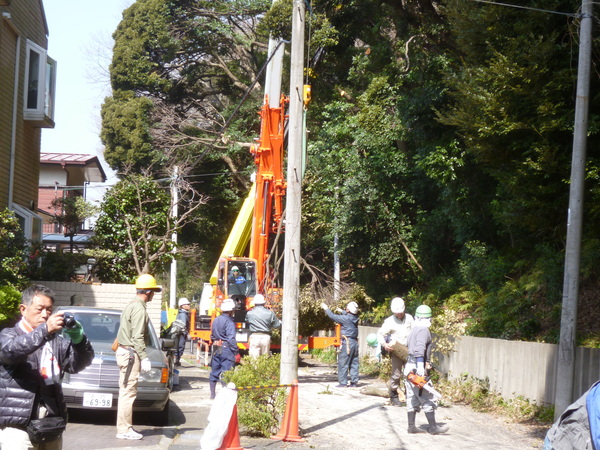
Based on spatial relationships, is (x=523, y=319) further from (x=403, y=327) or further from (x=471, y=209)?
(x=471, y=209)

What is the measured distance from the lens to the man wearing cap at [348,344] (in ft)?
55.5

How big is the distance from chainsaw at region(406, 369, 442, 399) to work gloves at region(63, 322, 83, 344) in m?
6.49

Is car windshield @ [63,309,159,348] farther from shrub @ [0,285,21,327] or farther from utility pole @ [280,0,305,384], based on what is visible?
shrub @ [0,285,21,327]

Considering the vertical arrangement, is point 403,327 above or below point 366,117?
below

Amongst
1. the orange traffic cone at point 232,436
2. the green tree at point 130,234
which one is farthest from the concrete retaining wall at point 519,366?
the green tree at point 130,234

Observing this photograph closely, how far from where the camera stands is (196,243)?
1523 inches

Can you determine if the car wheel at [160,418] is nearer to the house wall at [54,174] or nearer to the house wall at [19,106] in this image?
the house wall at [19,106]

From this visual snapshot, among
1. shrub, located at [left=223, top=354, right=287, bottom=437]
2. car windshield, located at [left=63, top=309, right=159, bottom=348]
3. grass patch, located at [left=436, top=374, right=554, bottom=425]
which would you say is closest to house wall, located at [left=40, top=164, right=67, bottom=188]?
grass patch, located at [left=436, top=374, right=554, bottom=425]

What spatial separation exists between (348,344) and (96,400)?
7389 mm

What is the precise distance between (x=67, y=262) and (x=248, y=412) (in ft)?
41.9

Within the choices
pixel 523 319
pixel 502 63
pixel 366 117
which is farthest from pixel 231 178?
pixel 502 63

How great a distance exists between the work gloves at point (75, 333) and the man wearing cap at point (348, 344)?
38.0 feet

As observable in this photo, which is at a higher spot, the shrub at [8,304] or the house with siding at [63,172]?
the house with siding at [63,172]

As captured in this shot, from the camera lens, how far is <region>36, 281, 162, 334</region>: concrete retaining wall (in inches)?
787
